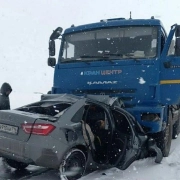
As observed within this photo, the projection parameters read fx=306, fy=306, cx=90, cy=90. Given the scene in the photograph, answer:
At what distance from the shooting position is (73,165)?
4.97 meters

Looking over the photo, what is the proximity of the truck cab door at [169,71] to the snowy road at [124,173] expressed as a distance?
4.83 ft

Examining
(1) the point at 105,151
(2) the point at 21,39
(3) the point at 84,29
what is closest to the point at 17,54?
(2) the point at 21,39

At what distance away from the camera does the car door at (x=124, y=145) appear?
5.48 metres

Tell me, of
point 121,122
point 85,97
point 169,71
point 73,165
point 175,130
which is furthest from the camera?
point 175,130

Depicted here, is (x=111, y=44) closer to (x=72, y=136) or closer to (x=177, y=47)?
(x=177, y=47)

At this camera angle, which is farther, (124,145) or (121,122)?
A: (121,122)

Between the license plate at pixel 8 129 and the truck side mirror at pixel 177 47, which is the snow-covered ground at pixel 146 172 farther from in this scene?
the truck side mirror at pixel 177 47

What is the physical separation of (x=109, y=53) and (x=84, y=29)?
1015 millimetres

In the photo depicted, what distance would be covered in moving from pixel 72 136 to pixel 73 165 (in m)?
0.52

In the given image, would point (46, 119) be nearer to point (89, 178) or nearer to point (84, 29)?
point (89, 178)

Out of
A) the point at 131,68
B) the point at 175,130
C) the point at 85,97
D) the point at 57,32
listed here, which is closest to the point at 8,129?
the point at 85,97

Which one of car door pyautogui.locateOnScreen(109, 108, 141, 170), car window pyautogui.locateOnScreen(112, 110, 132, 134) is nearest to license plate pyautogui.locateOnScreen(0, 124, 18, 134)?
car door pyautogui.locateOnScreen(109, 108, 141, 170)

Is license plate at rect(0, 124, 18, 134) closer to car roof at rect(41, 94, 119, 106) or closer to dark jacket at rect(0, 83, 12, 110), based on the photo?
car roof at rect(41, 94, 119, 106)

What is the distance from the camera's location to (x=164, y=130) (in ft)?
22.0
